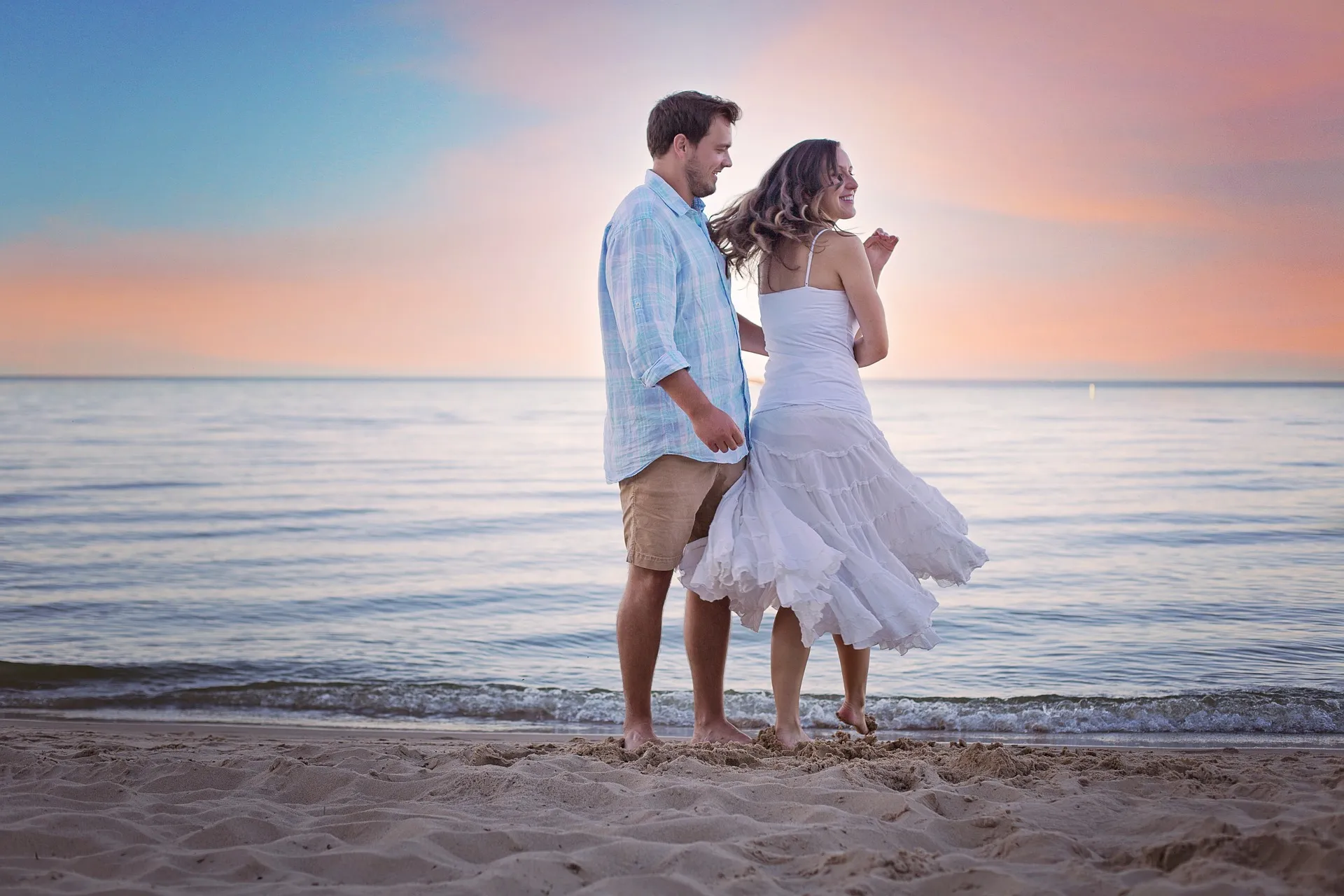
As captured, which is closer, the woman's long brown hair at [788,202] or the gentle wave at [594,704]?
the woman's long brown hair at [788,202]

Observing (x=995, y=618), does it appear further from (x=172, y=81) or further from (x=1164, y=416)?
(x=1164, y=416)

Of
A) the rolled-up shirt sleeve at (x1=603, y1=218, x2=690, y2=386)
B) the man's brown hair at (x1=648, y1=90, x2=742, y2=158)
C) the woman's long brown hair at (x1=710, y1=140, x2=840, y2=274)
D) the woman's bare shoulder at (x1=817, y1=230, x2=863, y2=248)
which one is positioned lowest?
the rolled-up shirt sleeve at (x1=603, y1=218, x2=690, y2=386)

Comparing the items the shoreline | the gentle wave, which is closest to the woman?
the shoreline

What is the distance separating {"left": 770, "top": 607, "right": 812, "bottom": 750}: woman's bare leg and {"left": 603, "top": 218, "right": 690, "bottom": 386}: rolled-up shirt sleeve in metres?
1.02

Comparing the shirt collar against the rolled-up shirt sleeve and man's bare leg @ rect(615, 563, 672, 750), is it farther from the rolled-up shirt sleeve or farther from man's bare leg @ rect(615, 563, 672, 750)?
man's bare leg @ rect(615, 563, 672, 750)

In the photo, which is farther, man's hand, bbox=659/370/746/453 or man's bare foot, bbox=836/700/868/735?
man's bare foot, bbox=836/700/868/735

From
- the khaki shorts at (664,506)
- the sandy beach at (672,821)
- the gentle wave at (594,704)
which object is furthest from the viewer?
the gentle wave at (594,704)

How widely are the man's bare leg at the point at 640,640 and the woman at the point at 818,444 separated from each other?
13 cm

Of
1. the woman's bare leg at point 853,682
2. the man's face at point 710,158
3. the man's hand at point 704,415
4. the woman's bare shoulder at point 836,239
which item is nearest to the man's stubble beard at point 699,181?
the man's face at point 710,158

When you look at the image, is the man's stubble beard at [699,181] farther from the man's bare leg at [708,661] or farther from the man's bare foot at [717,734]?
the man's bare foot at [717,734]

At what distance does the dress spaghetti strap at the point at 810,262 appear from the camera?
362 centimetres

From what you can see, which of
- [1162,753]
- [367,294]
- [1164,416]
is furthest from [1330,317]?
[367,294]

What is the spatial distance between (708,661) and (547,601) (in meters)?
3.87

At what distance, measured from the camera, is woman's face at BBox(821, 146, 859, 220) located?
358 cm
